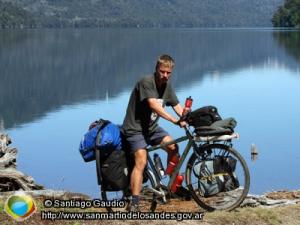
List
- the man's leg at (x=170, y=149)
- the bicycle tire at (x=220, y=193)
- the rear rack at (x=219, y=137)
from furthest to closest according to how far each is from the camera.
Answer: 1. the man's leg at (x=170, y=149)
2. the bicycle tire at (x=220, y=193)
3. the rear rack at (x=219, y=137)

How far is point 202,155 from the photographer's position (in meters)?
8.02

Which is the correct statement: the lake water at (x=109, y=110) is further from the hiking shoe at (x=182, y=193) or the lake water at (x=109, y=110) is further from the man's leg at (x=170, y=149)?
the man's leg at (x=170, y=149)

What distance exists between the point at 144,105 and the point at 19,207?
185 cm

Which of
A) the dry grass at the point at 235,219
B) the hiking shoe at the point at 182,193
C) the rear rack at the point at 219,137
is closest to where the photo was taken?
the dry grass at the point at 235,219

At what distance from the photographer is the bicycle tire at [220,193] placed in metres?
7.88

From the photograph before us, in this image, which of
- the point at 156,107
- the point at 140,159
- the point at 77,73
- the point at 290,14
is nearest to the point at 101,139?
the point at 140,159

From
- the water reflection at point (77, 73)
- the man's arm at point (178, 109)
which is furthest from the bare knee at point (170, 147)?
the water reflection at point (77, 73)

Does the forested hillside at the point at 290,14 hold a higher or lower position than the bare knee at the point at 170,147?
higher

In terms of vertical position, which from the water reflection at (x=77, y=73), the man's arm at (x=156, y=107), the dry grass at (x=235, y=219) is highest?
the man's arm at (x=156, y=107)

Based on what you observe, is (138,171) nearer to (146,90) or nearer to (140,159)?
(140,159)

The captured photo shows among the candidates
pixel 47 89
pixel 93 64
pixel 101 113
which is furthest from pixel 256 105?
pixel 93 64

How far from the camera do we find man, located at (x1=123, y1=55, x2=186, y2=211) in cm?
766

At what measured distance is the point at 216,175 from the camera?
8.09m

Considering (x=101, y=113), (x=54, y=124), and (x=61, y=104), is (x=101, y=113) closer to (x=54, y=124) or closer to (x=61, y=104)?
(x=54, y=124)
